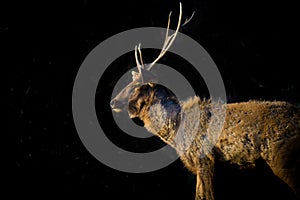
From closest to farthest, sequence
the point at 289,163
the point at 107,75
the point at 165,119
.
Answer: the point at 289,163 → the point at 165,119 → the point at 107,75

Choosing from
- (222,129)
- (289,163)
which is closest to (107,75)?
(222,129)

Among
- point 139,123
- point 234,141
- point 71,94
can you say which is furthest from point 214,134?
Answer: point 71,94

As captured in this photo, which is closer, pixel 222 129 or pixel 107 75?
pixel 222 129

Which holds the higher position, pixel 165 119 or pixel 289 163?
pixel 165 119

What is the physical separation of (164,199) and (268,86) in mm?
3345

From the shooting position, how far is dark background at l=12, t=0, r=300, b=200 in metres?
5.86

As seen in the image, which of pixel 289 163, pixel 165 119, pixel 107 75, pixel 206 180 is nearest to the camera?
pixel 289 163

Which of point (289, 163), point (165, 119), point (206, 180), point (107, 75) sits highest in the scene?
point (107, 75)

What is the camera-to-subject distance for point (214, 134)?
418cm

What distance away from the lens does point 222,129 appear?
13.5ft

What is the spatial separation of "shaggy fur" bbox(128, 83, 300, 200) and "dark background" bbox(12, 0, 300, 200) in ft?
3.13

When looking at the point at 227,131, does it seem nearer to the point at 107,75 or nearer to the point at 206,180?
the point at 206,180

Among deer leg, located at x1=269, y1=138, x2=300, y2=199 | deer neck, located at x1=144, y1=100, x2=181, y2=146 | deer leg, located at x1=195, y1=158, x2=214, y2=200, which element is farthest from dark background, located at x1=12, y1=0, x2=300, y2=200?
deer neck, located at x1=144, y1=100, x2=181, y2=146

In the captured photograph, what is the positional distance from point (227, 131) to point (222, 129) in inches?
2.9
